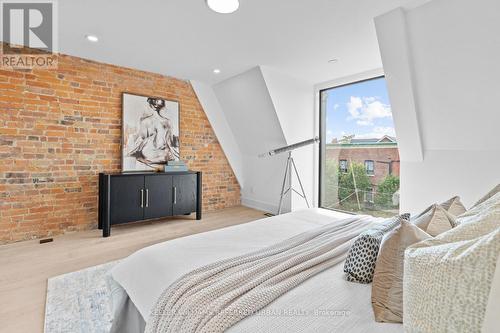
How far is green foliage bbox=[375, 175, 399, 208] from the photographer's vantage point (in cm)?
332

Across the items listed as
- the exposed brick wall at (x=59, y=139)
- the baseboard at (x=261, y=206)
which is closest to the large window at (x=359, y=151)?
the baseboard at (x=261, y=206)

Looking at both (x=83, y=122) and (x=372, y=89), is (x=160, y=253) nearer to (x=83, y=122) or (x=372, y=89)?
Answer: (x=83, y=122)

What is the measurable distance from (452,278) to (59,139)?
154 inches

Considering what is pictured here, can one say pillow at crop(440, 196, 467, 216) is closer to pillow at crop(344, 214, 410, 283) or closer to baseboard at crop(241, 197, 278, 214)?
pillow at crop(344, 214, 410, 283)

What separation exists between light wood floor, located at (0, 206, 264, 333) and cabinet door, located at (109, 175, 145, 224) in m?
0.22

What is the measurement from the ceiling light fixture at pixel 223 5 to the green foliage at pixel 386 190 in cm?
287

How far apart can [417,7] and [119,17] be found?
2617 mm

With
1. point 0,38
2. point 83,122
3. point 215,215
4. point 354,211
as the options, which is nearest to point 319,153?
point 354,211

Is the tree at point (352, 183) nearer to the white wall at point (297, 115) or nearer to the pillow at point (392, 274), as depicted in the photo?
the white wall at point (297, 115)

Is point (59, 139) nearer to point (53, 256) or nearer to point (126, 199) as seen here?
point (126, 199)

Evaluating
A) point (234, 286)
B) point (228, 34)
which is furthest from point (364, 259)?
point (228, 34)

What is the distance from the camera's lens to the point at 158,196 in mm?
3531

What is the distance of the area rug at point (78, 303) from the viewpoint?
153cm

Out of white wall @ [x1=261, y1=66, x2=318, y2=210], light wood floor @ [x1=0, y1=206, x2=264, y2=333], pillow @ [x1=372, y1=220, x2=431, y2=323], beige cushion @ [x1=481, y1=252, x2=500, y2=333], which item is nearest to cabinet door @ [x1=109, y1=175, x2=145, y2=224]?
light wood floor @ [x1=0, y1=206, x2=264, y2=333]
